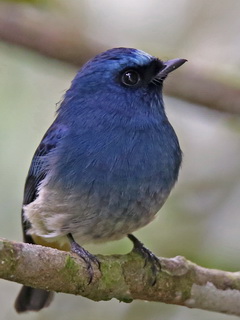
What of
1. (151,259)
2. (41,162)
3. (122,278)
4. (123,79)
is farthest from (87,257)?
(123,79)

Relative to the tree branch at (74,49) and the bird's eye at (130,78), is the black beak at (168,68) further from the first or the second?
the tree branch at (74,49)

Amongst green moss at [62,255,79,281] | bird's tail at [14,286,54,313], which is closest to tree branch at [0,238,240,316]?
green moss at [62,255,79,281]

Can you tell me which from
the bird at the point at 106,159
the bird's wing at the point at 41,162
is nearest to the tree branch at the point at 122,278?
the bird at the point at 106,159

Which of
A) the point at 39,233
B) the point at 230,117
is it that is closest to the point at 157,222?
the point at 230,117

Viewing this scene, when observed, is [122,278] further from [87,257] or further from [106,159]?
[106,159]

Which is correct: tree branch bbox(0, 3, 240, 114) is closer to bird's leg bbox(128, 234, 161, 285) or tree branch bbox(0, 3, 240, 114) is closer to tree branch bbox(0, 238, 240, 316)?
bird's leg bbox(128, 234, 161, 285)

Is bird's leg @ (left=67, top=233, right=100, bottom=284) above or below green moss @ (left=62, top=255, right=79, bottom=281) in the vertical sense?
above
